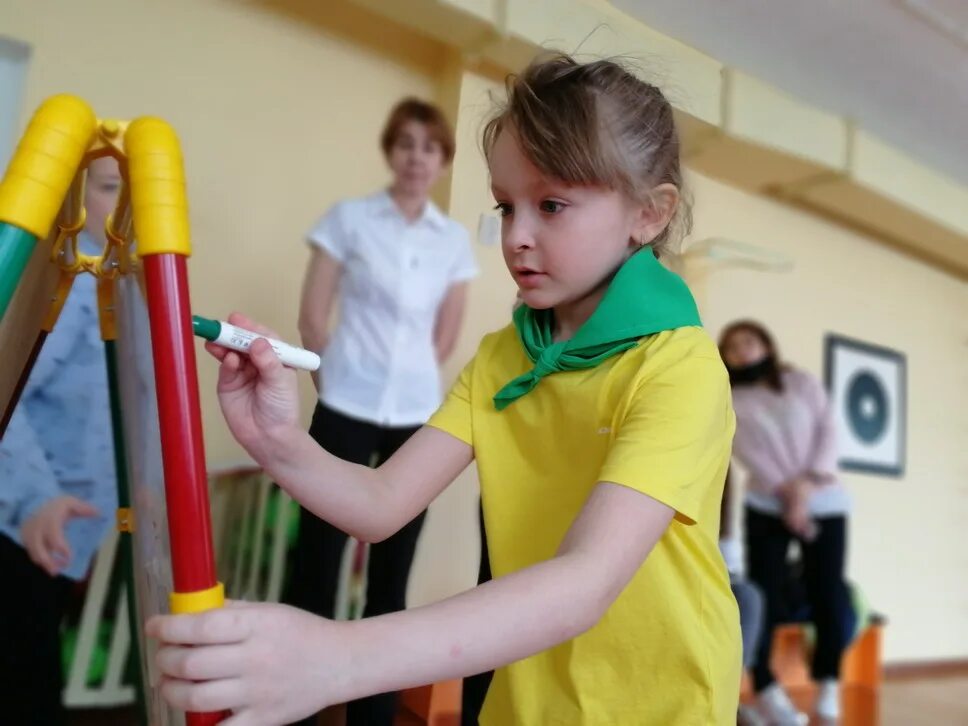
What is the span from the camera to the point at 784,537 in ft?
6.27

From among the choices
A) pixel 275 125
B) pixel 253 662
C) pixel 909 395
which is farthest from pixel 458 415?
pixel 909 395

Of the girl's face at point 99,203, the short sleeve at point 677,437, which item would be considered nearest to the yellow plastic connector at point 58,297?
the girl's face at point 99,203

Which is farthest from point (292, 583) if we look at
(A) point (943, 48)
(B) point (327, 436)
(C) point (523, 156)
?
(A) point (943, 48)

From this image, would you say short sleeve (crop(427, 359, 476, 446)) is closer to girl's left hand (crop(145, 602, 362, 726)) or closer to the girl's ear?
the girl's ear

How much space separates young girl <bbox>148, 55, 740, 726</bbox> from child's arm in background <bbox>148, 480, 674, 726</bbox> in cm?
1

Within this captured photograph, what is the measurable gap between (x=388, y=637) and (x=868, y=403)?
2.69 metres

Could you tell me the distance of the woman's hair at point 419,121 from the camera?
774mm

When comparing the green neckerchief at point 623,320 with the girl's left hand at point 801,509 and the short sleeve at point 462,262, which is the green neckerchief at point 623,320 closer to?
A: the short sleeve at point 462,262

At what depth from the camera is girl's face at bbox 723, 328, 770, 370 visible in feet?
6.23

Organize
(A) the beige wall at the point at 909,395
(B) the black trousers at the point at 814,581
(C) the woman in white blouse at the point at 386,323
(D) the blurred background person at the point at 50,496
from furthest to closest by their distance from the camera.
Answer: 1. (A) the beige wall at the point at 909,395
2. (B) the black trousers at the point at 814,581
3. (D) the blurred background person at the point at 50,496
4. (C) the woman in white blouse at the point at 386,323

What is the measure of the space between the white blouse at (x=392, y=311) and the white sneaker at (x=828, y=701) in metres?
1.49

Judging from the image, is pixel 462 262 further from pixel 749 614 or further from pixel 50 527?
pixel 749 614

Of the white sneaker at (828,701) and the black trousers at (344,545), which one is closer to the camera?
the black trousers at (344,545)

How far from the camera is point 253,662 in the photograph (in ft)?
0.93
